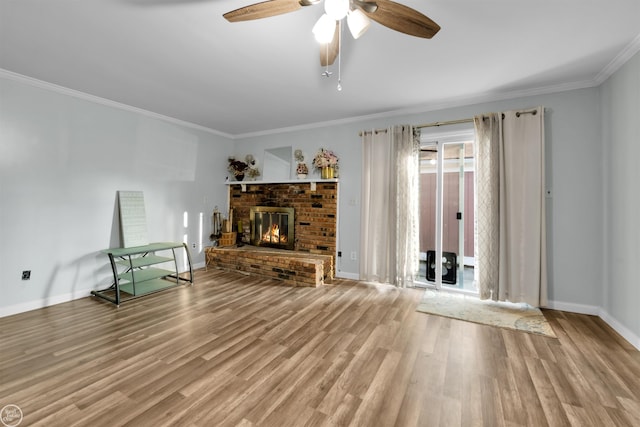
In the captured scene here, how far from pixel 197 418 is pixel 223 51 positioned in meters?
2.76

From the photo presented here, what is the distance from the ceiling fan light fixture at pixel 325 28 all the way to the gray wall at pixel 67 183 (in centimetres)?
343

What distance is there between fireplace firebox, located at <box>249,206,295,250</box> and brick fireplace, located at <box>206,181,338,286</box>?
7 cm

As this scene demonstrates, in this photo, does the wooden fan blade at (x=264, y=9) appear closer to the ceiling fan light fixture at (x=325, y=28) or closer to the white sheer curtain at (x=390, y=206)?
the ceiling fan light fixture at (x=325, y=28)

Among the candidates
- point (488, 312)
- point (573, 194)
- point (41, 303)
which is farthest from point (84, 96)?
point (573, 194)

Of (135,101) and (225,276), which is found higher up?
(135,101)

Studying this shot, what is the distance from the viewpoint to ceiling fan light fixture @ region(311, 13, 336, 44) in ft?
5.08

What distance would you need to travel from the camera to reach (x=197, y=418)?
149 cm

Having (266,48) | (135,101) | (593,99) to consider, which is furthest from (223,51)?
(593,99)

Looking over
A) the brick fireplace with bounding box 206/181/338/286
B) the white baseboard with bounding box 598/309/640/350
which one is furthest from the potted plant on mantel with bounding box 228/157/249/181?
the white baseboard with bounding box 598/309/640/350

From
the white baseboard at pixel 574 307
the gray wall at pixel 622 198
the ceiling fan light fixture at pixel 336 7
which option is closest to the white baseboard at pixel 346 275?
the white baseboard at pixel 574 307

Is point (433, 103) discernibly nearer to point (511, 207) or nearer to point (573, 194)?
point (511, 207)

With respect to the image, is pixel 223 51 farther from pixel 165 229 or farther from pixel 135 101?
pixel 165 229

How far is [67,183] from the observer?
10.6 feet

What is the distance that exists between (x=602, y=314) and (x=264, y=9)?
424 cm
